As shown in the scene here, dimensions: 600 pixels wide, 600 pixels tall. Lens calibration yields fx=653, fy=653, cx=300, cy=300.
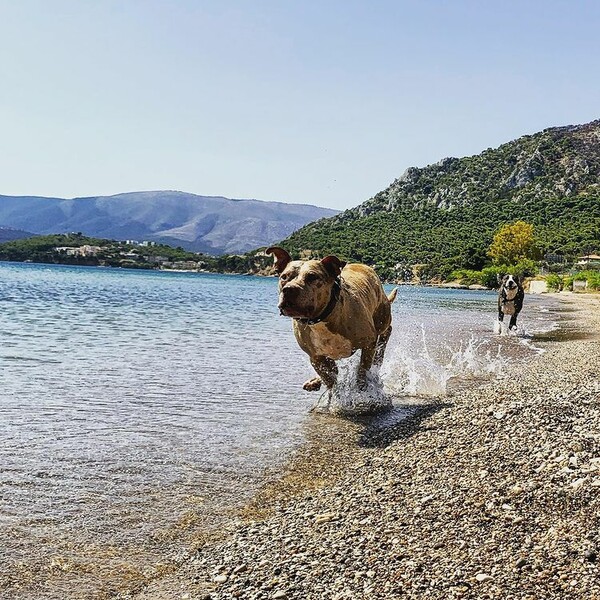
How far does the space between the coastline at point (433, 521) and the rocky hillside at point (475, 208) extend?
100545mm

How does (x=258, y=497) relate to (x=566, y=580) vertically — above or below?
below

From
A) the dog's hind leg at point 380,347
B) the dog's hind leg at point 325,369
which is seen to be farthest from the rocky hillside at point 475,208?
the dog's hind leg at point 325,369

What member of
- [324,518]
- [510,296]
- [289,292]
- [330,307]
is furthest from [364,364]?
[510,296]

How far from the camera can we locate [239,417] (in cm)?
877

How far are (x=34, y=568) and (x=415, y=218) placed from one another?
142084 mm

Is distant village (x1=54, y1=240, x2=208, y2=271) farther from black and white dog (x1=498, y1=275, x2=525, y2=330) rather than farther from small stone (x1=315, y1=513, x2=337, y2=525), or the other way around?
small stone (x1=315, y1=513, x2=337, y2=525)

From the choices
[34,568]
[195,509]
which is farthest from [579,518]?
[34,568]

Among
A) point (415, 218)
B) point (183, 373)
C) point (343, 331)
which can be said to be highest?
point (415, 218)

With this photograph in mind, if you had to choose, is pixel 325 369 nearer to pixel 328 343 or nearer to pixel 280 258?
pixel 328 343

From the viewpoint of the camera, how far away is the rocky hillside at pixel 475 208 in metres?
112

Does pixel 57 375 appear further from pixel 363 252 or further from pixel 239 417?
pixel 363 252

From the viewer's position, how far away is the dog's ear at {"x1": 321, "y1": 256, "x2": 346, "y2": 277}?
766cm

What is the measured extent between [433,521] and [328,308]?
3.83 m

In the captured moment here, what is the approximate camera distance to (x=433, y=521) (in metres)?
4.35
